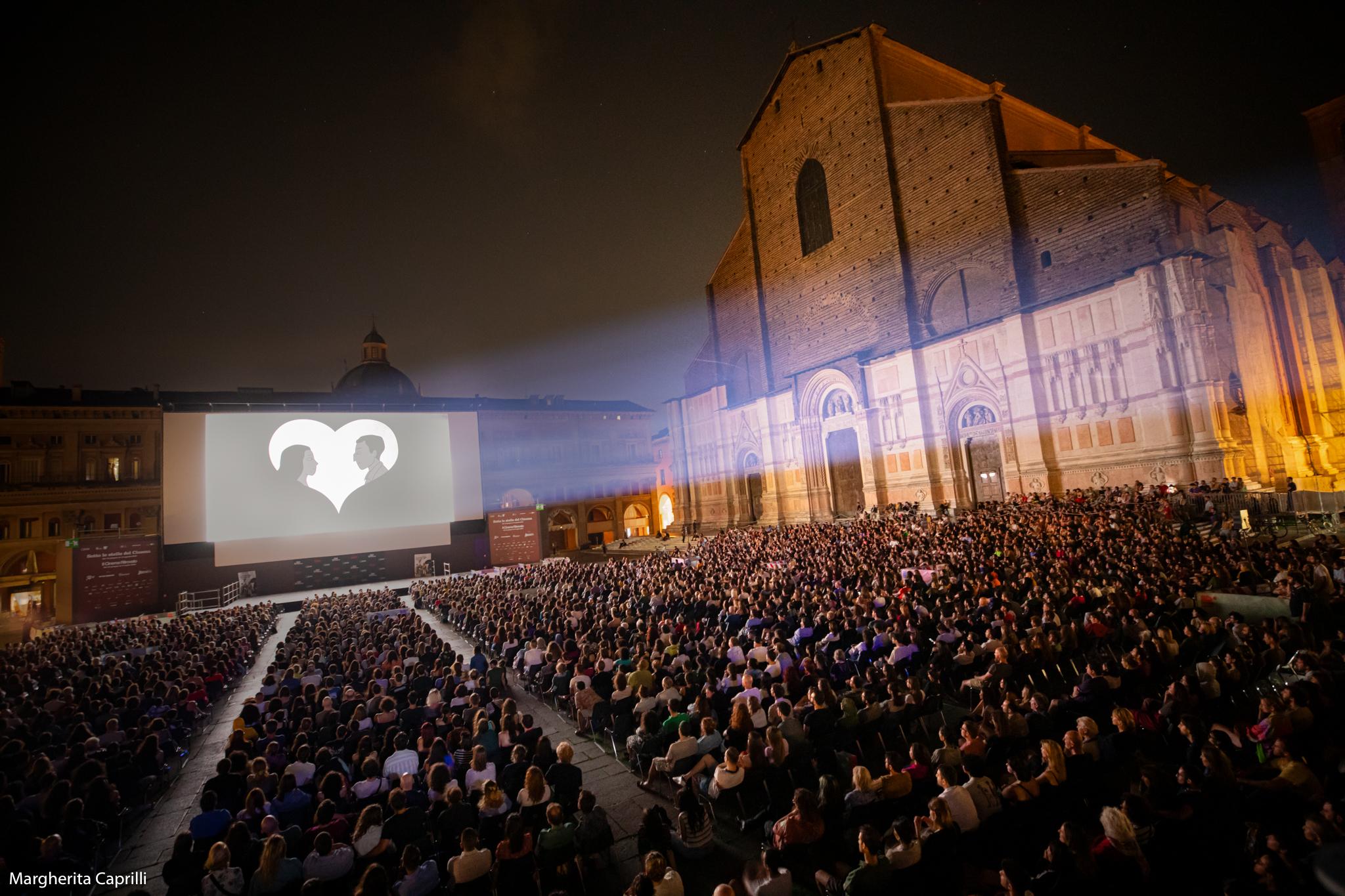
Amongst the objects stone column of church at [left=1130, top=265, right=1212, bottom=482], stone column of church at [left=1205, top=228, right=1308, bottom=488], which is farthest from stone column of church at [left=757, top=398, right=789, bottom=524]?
stone column of church at [left=1205, top=228, right=1308, bottom=488]

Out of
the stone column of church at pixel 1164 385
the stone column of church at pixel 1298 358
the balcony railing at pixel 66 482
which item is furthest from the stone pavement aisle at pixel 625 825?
the balcony railing at pixel 66 482

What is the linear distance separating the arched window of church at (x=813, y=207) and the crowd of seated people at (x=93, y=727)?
30.0 metres

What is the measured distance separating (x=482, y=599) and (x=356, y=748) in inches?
420

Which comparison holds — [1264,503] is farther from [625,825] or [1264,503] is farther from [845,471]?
[625,825]

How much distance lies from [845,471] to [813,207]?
14599 millimetres

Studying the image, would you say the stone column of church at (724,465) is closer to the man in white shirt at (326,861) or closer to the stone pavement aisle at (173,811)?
the stone pavement aisle at (173,811)

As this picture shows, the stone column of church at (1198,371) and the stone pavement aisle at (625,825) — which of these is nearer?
the stone pavement aisle at (625,825)

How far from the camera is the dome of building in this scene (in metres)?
52.3

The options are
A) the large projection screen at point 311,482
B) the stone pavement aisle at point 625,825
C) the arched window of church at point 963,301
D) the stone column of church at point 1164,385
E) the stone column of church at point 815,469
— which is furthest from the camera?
the stone column of church at point 815,469

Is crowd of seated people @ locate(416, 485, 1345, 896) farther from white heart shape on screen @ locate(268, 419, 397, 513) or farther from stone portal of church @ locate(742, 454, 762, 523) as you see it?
Result: stone portal of church @ locate(742, 454, 762, 523)

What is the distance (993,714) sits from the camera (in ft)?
17.5

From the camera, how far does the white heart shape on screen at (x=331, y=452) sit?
1126 inches

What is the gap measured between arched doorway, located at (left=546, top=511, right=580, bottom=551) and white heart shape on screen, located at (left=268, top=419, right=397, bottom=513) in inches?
725

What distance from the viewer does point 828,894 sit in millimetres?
4160
